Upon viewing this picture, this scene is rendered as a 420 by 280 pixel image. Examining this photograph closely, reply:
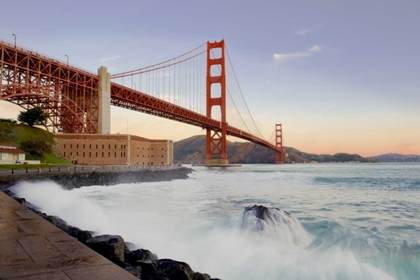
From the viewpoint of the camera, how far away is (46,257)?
380cm

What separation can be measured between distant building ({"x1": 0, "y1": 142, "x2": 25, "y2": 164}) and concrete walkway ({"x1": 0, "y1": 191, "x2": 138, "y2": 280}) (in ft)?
90.1

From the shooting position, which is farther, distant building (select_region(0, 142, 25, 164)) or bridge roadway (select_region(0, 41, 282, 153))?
bridge roadway (select_region(0, 41, 282, 153))

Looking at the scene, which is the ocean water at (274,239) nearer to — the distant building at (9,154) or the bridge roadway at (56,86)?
the distant building at (9,154)

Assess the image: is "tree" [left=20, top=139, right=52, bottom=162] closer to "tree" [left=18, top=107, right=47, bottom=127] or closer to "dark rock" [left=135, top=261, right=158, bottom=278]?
"tree" [left=18, top=107, right=47, bottom=127]

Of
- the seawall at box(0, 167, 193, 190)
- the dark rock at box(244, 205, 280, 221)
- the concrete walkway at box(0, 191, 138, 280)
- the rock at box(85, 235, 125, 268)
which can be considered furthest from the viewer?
the seawall at box(0, 167, 193, 190)

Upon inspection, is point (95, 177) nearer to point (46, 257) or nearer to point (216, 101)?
point (46, 257)

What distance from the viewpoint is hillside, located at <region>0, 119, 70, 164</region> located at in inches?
1387

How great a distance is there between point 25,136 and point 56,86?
1114 centimetres

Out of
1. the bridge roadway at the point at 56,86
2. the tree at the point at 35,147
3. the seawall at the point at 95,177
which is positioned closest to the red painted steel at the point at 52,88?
the bridge roadway at the point at 56,86

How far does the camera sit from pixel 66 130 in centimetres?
5162

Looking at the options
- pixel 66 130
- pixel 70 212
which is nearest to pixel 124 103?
pixel 66 130

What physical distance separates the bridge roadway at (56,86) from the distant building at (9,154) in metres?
9.31

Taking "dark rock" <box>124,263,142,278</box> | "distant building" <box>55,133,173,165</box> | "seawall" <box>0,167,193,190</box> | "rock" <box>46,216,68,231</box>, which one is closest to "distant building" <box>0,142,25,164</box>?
"seawall" <box>0,167,193,190</box>

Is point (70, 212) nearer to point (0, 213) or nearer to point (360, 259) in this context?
point (0, 213)
